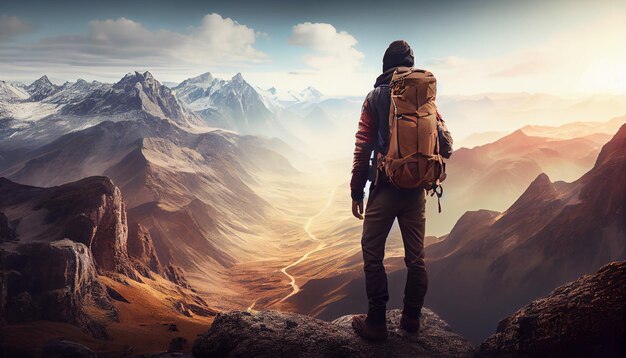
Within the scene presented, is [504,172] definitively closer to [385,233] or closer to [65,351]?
[385,233]

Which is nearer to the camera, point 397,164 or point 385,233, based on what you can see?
point 397,164

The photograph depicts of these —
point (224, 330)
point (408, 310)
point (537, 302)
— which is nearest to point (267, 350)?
point (224, 330)

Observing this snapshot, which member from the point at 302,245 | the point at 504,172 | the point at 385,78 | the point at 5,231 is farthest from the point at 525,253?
the point at 302,245

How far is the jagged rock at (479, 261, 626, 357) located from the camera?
530cm

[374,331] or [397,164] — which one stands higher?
[397,164]

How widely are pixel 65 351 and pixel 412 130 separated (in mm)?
12990

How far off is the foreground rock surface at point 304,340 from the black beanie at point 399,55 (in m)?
5.46

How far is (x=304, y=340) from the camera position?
734cm

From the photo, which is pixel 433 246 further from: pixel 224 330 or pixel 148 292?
pixel 224 330

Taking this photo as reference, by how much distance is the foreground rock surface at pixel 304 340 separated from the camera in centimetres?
709

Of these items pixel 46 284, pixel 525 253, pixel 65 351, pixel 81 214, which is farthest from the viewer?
pixel 525 253

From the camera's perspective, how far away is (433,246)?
283 ft

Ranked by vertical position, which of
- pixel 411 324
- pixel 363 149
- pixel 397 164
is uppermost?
pixel 363 149

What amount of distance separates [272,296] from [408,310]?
302 feet
